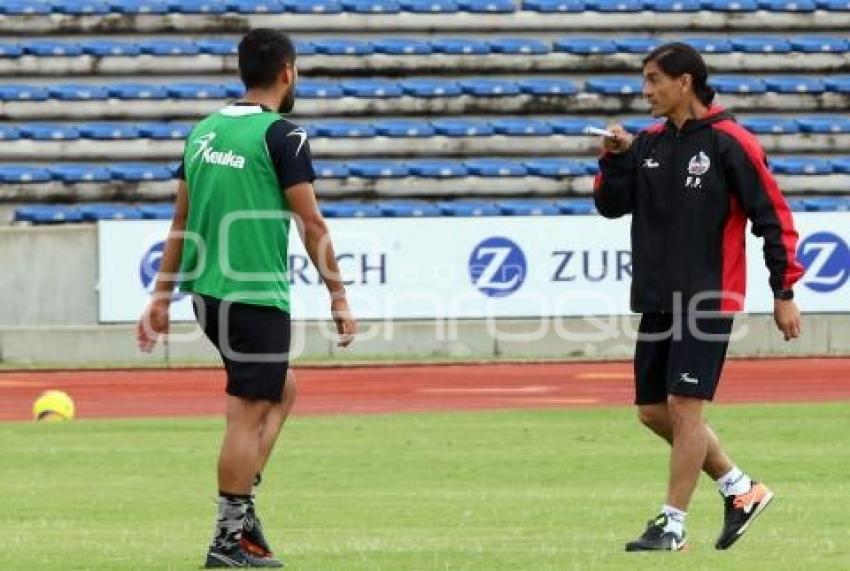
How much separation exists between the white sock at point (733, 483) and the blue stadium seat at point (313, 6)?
24949 millimetres

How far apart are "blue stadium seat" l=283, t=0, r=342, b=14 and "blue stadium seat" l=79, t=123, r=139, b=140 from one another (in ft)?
11.2

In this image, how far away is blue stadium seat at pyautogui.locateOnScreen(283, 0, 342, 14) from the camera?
33312 millimetres

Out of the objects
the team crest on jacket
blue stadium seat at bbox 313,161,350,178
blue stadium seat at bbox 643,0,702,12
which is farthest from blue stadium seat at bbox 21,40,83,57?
the team crest on jacket

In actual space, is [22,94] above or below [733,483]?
below

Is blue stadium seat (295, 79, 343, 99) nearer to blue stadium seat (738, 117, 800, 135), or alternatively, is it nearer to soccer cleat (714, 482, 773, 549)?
blue stadium seat (738, 117, 800, 135)

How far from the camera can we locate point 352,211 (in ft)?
96.5

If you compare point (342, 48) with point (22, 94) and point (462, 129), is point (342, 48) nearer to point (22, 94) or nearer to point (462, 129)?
point (462, 129)

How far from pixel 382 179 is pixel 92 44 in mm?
5106

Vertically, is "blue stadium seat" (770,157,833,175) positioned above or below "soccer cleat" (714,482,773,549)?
below

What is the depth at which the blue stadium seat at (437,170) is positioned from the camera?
102ft

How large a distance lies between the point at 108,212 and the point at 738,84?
9.97 meters

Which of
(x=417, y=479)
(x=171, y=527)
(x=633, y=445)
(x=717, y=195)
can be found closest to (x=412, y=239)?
(x=633, y=445)

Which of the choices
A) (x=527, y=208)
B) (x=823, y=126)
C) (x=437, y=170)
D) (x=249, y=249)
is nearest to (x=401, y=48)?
(x=437, y=170)

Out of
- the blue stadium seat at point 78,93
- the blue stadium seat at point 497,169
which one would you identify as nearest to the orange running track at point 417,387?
the blue stadium seat at point 497,169
